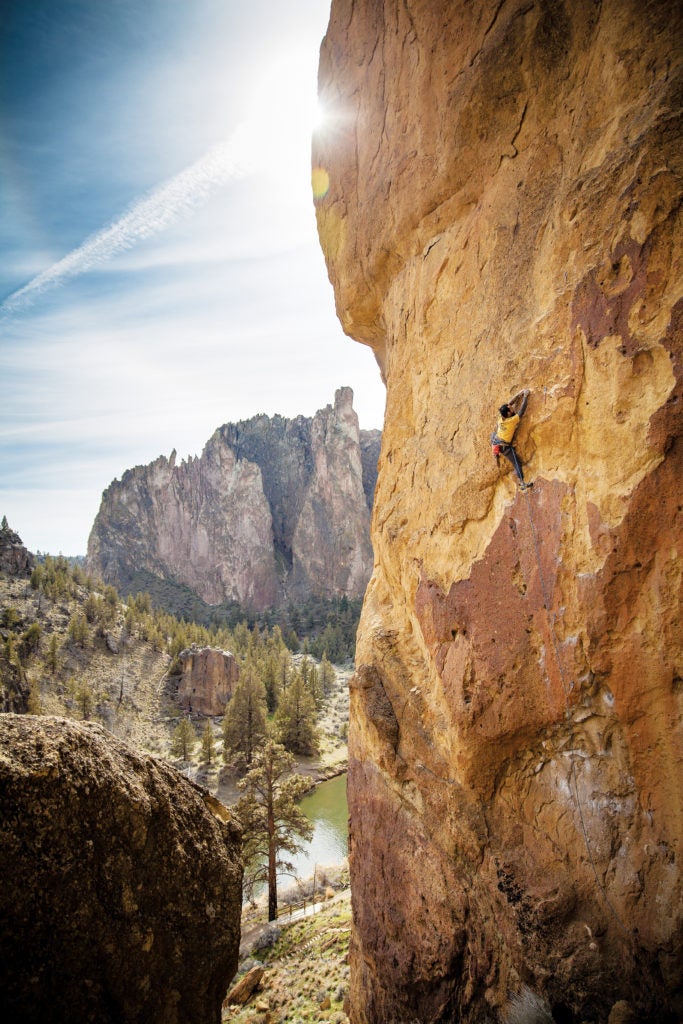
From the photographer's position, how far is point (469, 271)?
275 inches

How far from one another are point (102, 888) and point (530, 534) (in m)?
5.46

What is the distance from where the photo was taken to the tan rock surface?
5306cm

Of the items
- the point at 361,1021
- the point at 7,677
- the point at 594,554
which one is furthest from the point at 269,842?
the point at 7,677

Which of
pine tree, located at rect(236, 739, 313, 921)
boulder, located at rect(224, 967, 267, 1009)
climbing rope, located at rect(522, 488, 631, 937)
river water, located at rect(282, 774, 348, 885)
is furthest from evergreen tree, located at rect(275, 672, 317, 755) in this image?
climbing rope, located at rect(522, 488, 631, 937)

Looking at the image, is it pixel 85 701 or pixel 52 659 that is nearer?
pixel 85 701

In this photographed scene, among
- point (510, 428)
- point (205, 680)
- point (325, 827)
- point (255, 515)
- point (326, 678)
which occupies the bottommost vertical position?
point (325, 827)

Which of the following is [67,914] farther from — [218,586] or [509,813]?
[218,586]

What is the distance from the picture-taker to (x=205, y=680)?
54188 millimetres

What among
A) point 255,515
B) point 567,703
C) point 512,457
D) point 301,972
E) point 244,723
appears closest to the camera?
point 567,703

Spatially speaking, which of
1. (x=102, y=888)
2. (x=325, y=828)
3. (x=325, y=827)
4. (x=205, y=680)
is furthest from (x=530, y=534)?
(x=205, y=680)

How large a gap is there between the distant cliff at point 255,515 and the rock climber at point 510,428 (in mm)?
120623

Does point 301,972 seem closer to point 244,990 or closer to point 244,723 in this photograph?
point 244,990

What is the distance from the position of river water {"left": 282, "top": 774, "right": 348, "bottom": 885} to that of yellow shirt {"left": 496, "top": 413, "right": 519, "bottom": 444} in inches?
890

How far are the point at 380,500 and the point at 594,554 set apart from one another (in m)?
4.78
